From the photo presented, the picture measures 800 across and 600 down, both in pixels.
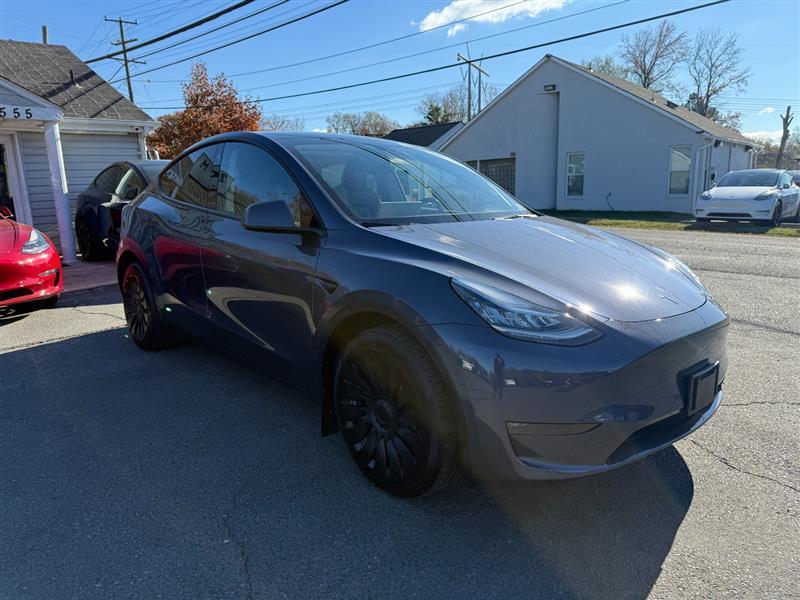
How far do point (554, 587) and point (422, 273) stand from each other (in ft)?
4.32

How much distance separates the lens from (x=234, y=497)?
8.72 ft

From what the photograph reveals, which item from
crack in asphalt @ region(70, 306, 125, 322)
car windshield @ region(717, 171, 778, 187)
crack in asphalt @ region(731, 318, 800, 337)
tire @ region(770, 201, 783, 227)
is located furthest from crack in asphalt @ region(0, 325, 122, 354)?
car windshield @ region(717, 171, 778, 187)

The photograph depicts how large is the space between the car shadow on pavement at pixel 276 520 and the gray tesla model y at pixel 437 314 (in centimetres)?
28

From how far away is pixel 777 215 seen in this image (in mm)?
14938

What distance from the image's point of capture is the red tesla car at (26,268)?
5559 mm

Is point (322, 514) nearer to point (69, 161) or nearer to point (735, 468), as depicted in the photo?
point (735, 468)

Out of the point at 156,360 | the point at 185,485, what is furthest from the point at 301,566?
the point at 156,360

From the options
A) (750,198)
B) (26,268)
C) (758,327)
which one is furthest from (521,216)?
(750,198)

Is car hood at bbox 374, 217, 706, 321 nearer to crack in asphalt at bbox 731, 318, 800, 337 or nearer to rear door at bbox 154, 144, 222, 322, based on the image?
rear door at bbox 154, 144, 222, 322

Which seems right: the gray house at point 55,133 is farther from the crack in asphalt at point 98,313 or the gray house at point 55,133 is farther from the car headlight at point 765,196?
the car headlight at point 765,196

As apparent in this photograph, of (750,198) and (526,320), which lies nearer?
(526,320)

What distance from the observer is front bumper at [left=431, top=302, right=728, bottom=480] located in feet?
6.74

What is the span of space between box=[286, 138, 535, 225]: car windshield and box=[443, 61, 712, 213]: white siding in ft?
61.8

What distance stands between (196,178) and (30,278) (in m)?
2.96
